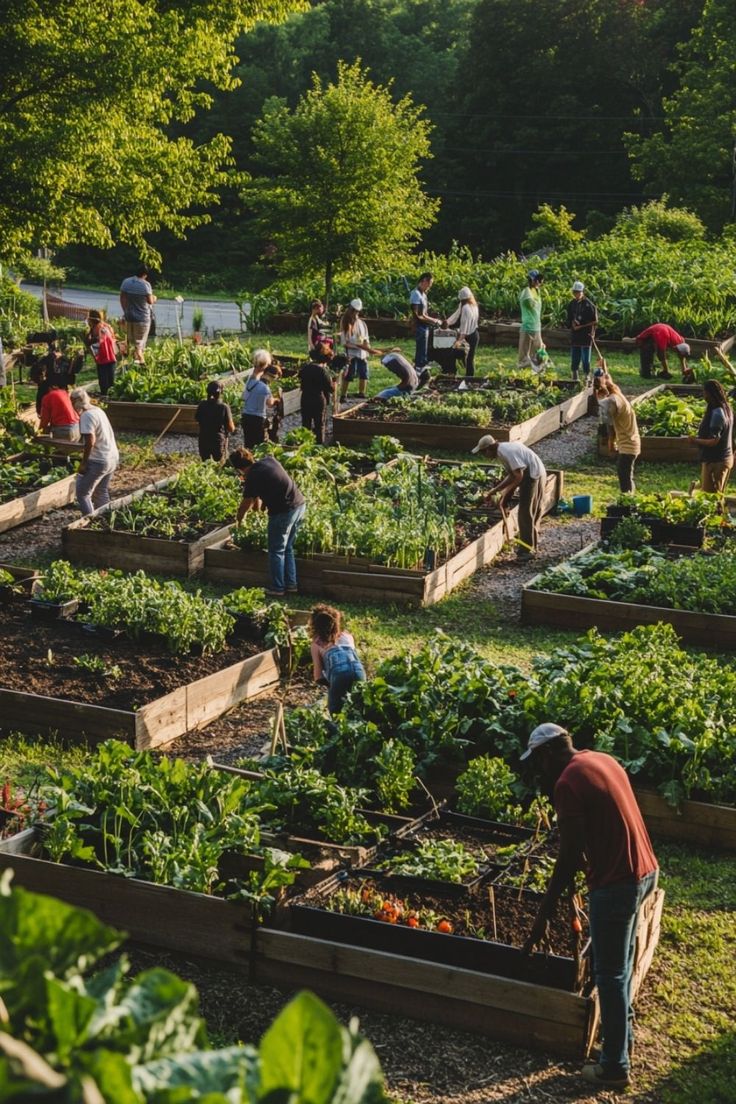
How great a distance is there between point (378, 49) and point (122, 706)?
62300 mm

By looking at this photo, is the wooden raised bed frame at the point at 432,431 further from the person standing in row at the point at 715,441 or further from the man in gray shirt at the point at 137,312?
the man in gray shirt at the point at 137,312

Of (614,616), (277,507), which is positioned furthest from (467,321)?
(614,616)

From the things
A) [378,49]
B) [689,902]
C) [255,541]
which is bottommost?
[689,902]

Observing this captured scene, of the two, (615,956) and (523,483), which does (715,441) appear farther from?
(615,956)

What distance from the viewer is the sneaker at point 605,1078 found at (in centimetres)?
649

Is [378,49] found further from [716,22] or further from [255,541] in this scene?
[255,541]

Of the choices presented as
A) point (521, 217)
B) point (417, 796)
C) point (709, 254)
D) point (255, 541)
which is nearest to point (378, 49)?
point (521, 217)

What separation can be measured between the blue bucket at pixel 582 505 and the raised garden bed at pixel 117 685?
5723mm

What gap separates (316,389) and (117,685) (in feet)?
27.0

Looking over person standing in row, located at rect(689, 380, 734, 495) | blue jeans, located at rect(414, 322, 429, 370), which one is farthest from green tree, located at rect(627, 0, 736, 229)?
person standing in row, located at rect(689, 380, 734, 495)

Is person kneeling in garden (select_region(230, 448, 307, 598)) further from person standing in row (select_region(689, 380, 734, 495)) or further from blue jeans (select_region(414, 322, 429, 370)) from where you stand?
blue jeans (select_region(414, 322, 429, 370))

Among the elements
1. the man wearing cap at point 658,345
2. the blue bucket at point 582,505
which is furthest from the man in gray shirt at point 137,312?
the blue bucket at point 582,505

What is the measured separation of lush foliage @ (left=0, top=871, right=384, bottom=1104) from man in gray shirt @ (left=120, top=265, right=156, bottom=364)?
20434mm

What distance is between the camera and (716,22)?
48594 mm
